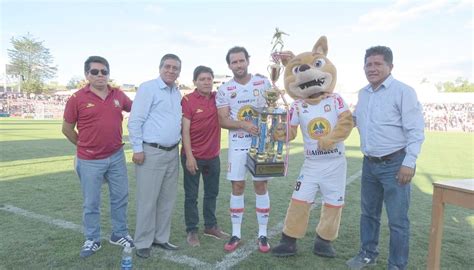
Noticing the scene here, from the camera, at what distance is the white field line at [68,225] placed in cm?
376

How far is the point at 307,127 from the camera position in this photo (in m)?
3.89

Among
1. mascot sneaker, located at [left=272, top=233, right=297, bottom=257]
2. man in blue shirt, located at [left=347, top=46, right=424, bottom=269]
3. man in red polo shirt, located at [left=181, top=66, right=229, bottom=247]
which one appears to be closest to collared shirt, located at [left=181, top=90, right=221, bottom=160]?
man in red polo shirt, located at [left=181, top=66, right=229, bottom=247]

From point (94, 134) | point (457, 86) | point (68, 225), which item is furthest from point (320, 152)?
point (457, 86)

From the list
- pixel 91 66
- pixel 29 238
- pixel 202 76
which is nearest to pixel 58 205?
pixel 29 238

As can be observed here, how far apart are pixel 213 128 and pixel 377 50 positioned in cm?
192

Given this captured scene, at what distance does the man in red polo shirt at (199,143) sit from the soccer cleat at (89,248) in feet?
3.31

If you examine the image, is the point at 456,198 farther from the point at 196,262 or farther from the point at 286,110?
the point at 196,262

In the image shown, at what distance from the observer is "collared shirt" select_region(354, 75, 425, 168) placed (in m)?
3.35

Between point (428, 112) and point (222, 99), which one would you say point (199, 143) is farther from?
point (428, 112)

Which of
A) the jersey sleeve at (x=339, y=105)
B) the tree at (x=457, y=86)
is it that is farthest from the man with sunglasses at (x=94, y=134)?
the tree at (x=457, y=86)

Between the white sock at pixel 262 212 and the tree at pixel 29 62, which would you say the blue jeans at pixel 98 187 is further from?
the tree at pixel 29 62

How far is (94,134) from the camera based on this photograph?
392 centimetres

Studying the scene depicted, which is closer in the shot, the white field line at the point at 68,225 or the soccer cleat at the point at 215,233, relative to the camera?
the white field line at the point at 68,225

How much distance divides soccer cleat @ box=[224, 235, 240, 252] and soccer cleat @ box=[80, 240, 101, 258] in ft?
4.57
